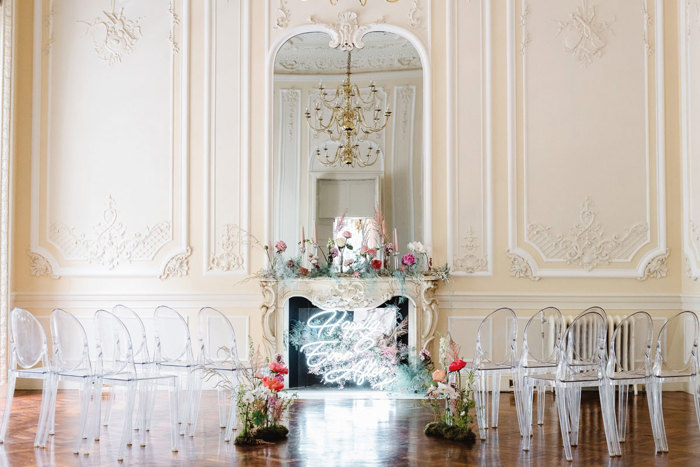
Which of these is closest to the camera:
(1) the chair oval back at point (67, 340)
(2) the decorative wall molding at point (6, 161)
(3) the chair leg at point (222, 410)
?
(1) the chair oval back at point (67, 340)

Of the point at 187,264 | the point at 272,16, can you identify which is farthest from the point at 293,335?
the point at 272,16

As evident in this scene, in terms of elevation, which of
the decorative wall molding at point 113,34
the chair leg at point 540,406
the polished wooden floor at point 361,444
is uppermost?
the decorative wall molding at point 113,34

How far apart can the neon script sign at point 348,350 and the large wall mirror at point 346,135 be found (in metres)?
0.86

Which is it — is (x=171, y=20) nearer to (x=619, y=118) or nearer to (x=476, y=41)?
(x=476, y=41)

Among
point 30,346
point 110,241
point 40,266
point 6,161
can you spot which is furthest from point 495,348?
point 6,161

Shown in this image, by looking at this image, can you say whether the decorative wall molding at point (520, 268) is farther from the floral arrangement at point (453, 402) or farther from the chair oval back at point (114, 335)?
the chair oval back at point (114, 335)

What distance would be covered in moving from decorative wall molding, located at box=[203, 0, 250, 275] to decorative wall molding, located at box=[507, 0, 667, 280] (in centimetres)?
273

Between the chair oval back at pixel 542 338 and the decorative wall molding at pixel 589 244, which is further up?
the decorative wall molding at pixel 589 244

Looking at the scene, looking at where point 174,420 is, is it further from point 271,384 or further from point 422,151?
point 422,151

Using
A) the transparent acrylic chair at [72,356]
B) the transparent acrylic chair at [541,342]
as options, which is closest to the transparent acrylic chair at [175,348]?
the transparent acrylic chair at [72,356]

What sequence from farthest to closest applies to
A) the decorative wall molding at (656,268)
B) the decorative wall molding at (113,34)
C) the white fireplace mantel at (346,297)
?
the decorative wall molding at (113,34)
the decorative wall molding at (656,268)
the white fireplace mantel at (346,297)

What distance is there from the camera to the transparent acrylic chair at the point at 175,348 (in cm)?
579

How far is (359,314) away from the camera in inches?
302

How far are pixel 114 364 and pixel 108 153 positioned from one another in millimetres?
3059
